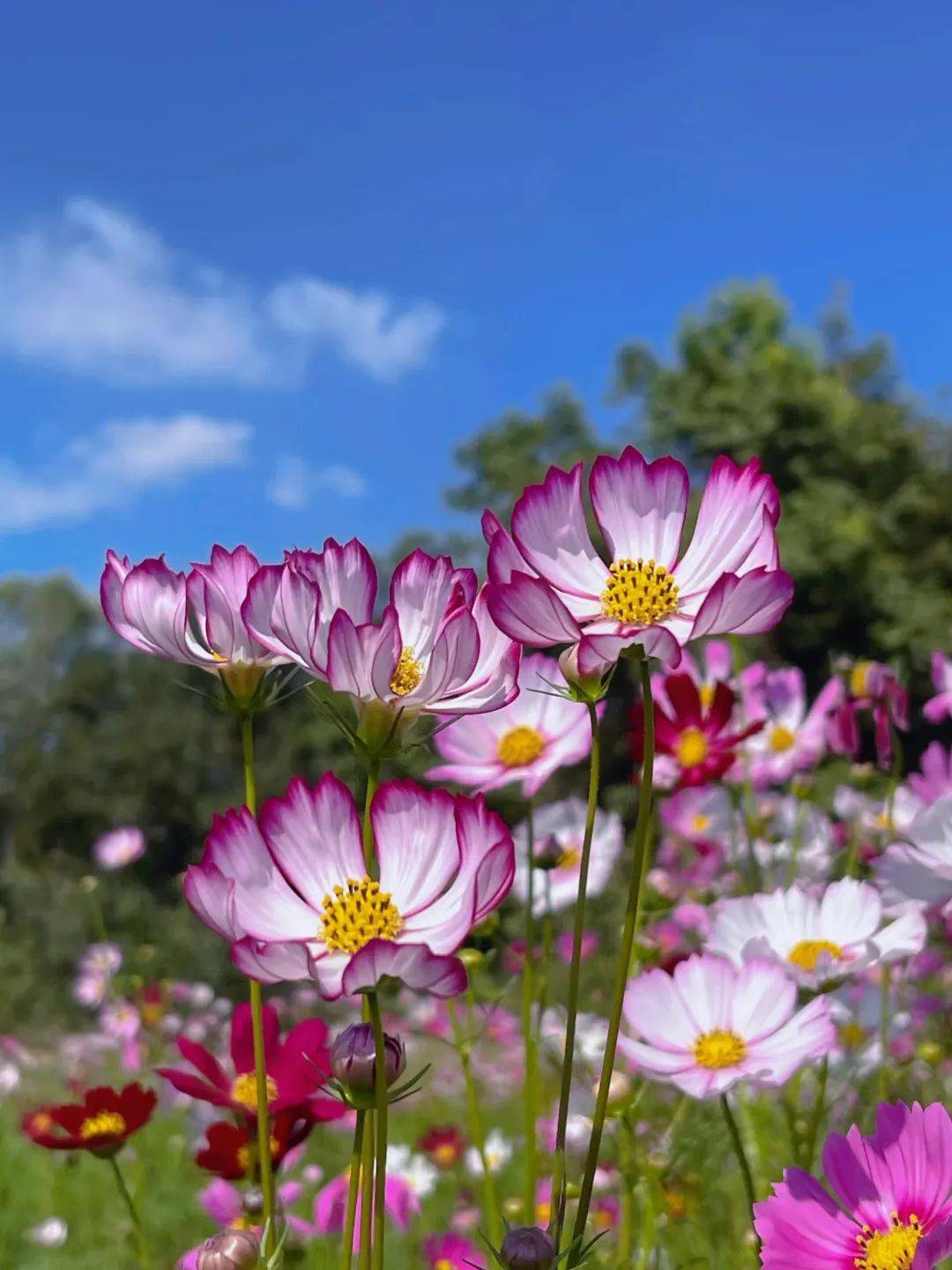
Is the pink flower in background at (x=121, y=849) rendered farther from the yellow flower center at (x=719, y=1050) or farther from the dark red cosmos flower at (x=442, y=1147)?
the yellow flower center at (x=719, y=1050)

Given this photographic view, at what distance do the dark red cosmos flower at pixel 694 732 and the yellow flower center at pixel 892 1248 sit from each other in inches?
20.2

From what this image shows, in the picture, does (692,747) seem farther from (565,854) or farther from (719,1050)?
(719,1050)

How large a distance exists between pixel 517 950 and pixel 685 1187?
0.27 m

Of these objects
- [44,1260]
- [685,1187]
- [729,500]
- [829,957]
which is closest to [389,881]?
[729,500]

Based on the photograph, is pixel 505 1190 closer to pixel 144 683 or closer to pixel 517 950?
pixel 517 950

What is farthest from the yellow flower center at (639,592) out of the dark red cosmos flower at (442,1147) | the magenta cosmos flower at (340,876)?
the dark red cosmos flower at (442,1147)

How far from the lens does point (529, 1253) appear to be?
396 millimetres

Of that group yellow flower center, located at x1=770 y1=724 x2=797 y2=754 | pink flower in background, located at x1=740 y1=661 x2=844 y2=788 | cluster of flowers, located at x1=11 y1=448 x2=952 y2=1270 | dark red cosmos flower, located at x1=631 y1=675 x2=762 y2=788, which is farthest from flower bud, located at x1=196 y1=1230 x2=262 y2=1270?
yellow flower center, located at x1=770 y1=724 x2=797 y2=754

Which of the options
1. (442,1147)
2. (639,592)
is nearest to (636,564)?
(639,592)

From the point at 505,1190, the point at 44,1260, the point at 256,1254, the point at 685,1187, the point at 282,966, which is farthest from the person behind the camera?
the point at 505,1190

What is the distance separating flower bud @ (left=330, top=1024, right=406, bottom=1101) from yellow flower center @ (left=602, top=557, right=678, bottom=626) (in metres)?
0.21

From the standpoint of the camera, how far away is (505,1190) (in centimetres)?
222

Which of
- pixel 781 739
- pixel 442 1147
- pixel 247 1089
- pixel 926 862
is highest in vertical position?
pixel 781 739

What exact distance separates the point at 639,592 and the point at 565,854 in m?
0.50
